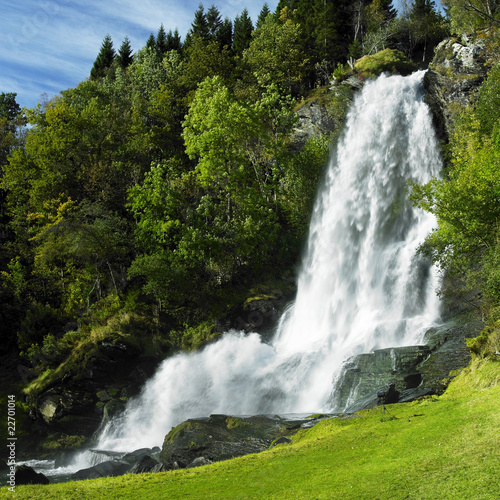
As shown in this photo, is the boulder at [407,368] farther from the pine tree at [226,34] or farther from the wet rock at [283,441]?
the pine tree at [226,34]

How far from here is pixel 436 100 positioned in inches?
1330

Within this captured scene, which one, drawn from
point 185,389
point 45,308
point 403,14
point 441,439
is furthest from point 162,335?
point 403,14

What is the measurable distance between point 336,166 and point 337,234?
602 cm

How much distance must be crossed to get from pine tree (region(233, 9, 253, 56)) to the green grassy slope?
50630 millimetres

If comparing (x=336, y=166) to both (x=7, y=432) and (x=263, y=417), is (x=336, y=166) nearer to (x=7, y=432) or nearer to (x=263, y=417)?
(x=263, y=417)

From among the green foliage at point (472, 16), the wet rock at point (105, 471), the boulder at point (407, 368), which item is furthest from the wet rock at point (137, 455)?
the green foliage at point (472, 16)

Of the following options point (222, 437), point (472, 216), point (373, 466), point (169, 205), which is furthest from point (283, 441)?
point (169, 205)

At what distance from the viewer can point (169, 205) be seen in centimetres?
3247

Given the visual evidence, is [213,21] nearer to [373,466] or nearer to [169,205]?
[169,205]

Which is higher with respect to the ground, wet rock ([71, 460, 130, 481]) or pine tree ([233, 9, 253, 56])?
pine tree ([233, 9, 253, 56])

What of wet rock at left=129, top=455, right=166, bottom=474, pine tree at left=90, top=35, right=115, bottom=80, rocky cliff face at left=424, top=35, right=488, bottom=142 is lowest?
wet rock at left=129, top=455, right=166, bottom=474

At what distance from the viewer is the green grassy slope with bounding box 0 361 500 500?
7051 millimetres

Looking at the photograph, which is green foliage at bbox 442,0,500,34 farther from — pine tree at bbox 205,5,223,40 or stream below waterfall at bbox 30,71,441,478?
pine tree at bbox 205,5,223,40

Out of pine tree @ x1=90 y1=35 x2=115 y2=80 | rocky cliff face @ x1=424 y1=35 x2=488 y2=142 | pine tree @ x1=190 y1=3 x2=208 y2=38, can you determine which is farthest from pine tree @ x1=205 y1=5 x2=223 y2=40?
rocky cliff face @ x1=424 y1=35 x2=488 y2=142
